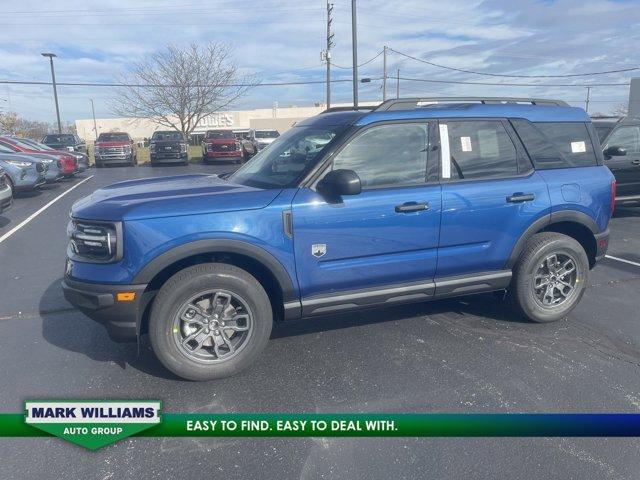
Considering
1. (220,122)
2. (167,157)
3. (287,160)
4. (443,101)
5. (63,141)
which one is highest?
(220,122)

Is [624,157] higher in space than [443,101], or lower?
lower

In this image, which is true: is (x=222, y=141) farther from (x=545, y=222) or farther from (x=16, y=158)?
(x=545, y=222)

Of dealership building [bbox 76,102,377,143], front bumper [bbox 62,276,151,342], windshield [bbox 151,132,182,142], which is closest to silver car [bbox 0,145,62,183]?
windshield [bbox 151,132,182,142]

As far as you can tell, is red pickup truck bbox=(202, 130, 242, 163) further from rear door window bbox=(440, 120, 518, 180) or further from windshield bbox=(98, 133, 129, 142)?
rear door window bbox=(440, 120, 518, 180)

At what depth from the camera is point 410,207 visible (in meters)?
3.83

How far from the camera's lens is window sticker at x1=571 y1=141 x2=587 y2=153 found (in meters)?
4.57

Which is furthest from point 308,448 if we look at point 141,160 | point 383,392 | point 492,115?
point 141,160

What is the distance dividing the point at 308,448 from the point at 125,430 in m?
1.26

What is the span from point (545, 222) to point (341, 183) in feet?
6.68

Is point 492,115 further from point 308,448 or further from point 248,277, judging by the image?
point 308,448

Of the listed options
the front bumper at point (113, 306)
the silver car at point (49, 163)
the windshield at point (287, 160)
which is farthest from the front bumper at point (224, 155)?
the front bumper at point (113, 306)

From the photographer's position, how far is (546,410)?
3191 millimetres

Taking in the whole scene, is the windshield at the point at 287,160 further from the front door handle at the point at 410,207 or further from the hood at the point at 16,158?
the hood at the point at 16,158

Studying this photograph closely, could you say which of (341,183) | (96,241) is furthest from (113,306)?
(341,183)
